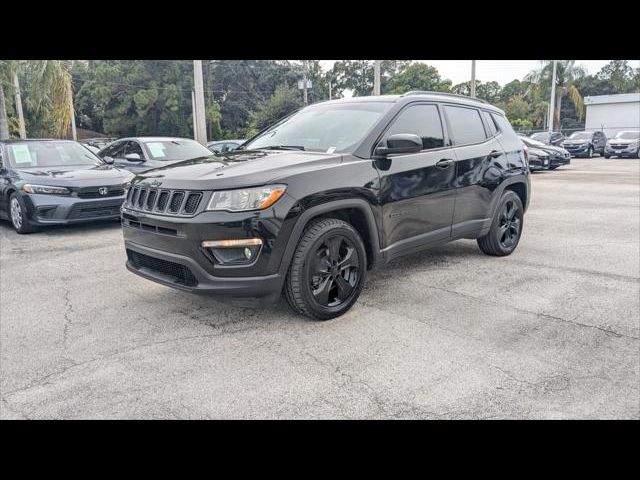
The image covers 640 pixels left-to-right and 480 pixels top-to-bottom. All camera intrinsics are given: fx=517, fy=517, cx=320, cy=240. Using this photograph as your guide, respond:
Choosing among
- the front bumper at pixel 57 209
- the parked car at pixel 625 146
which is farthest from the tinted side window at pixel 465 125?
the parked car at pixel 625 146

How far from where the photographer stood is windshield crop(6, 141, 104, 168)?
8.29 metres

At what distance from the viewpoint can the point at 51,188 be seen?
7.61 metres

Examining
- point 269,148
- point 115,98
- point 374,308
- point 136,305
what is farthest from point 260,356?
point 115,98

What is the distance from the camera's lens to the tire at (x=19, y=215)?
7625mm

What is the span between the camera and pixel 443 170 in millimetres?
4973

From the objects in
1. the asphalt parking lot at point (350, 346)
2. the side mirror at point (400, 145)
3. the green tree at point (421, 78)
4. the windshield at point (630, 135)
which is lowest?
the asphalt parking lot at point (350, 346)

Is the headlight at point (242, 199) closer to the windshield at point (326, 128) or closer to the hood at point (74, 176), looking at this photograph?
the windshield at point (326, 128)

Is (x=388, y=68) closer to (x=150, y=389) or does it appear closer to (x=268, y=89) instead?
(x=268, y=89)

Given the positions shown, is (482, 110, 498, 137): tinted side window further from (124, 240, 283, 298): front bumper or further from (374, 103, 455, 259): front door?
(124, 240, 283, 298): front bumper

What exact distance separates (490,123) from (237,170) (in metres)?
3.37

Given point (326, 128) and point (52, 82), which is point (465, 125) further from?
point (52, 82)

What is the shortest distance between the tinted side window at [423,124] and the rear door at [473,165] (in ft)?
0.70

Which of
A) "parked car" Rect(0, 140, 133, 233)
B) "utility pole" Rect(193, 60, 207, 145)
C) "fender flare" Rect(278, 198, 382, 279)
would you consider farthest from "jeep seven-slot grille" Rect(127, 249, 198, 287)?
"utility pole" Rect(193, 60, 207, 145)

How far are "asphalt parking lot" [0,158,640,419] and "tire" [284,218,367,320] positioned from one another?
0.48 ft
